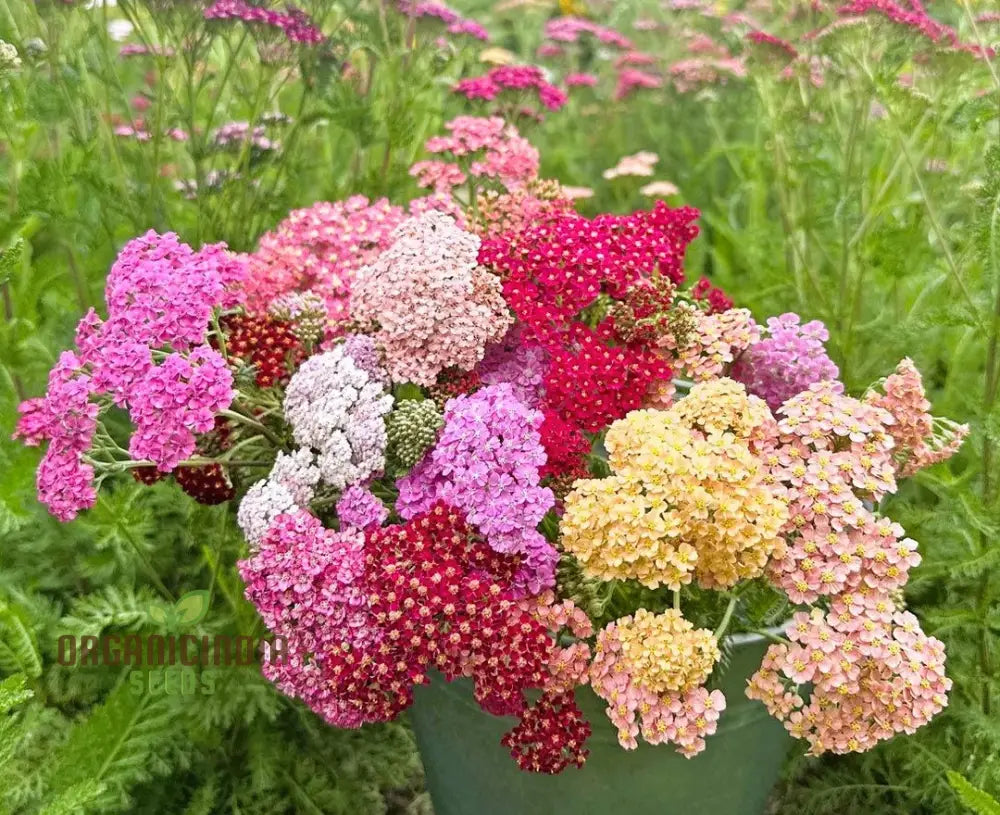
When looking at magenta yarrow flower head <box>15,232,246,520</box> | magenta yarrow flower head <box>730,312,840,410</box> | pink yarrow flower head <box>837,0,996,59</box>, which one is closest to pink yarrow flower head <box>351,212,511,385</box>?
magenta yarrow flower head <box>15,232,246,520</box>

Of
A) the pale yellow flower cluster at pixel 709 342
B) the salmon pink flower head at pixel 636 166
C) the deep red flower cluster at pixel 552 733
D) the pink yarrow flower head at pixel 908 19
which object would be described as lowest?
the salmon pink flower head at pixel 636 166

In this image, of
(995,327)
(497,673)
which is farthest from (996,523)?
(497,673)

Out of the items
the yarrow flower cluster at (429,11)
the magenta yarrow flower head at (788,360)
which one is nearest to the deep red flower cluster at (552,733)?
the magenta yarrow flower head at (788,360)

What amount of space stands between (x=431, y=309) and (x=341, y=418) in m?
0.27

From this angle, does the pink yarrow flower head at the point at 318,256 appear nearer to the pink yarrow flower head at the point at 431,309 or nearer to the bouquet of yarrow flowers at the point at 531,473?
the bouquet of yarrow flowers at the point at 531,473

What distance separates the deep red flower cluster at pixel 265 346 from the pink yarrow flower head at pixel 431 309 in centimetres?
16

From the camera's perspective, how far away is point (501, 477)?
5.19 ft

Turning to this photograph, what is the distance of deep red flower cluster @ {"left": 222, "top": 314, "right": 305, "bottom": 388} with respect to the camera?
1.87 metres

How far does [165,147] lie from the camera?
3283 millimetres

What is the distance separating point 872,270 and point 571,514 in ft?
7.34

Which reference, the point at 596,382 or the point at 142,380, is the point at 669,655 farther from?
the point at 142,380

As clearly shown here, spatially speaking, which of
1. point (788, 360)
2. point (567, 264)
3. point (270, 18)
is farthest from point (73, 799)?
point (270, 18)

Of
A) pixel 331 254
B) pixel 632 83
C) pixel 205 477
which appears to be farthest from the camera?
pixel 632 83

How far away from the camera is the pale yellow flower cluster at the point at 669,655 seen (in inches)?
56.7
